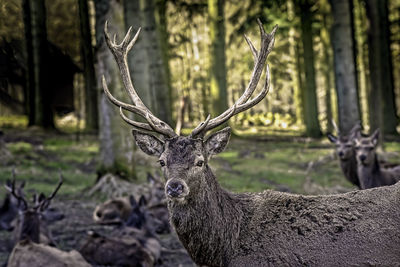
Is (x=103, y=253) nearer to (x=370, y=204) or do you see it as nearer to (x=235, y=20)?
(x=370, y=204)

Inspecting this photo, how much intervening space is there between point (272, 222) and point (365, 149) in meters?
7.29

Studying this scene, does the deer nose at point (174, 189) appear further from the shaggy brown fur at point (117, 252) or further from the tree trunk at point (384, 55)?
the tree trunk at point (384, 55)

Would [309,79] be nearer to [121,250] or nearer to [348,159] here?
[348,159]

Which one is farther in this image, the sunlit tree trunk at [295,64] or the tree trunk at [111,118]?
the sunlit tree trunk at [295,64]

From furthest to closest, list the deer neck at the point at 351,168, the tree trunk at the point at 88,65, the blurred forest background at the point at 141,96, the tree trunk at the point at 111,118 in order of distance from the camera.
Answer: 1. the tree trunk at the point at 88,65
2. the tree trunk at the point at 111,118
3. the blurred forest background at the point at 141,96
4. the deer neck at the point at 351,168

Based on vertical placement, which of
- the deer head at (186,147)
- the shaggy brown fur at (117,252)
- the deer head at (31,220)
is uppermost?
the deer head at (186,147)

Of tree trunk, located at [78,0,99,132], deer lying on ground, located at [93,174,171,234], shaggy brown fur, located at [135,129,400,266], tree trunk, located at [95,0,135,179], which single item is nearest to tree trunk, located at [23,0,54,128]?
tree trunk, located at [78,0,99,132]

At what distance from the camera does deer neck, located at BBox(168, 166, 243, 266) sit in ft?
18.0

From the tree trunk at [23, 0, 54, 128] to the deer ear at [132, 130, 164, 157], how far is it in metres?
18.4

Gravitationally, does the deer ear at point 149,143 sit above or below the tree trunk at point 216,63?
below

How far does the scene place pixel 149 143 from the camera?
5957mm

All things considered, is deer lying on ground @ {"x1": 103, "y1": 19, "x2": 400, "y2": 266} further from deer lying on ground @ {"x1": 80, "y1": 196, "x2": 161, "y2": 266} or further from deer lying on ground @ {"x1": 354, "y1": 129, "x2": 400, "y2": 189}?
deer lying on ground @ {"x1": 354, "y1": 129, "x2": 400, "y2": 189}

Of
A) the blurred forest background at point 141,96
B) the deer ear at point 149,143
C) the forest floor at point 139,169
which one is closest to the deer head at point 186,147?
the deer ear at point 149,143

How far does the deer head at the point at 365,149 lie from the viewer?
12.1m
